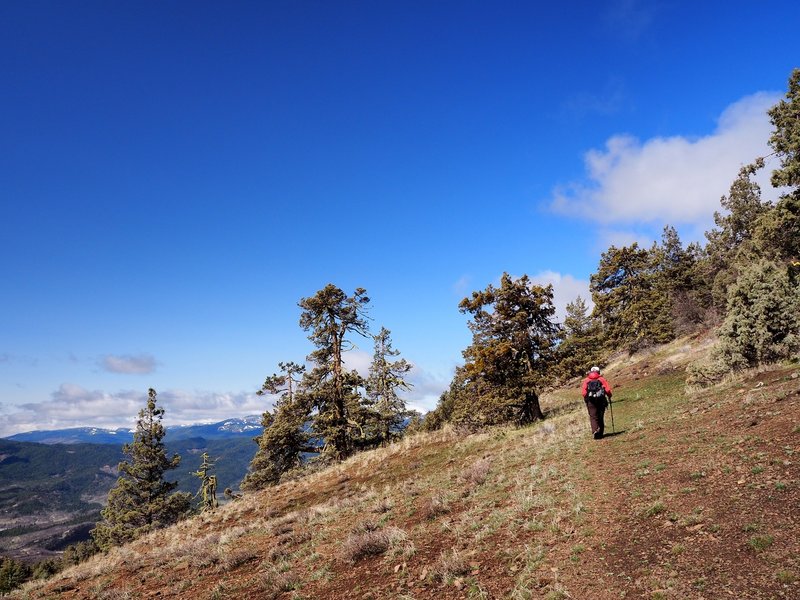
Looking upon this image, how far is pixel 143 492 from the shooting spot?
4012cm

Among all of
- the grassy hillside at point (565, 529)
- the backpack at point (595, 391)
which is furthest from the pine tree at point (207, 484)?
the backpack at point (595, 391)

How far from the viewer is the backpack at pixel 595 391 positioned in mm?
14242

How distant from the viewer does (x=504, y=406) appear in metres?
24.1

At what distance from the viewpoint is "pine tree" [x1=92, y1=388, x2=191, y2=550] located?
3956 cm

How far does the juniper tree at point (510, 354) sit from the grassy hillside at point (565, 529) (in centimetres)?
536

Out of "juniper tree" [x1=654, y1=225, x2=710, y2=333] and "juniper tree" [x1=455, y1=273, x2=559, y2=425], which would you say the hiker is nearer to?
"juniper tree" [x1=455, y1=273, x2=559, y2=425]

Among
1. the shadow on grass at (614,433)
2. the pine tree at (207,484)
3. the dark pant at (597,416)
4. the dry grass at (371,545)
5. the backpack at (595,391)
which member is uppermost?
the backpack at (595,391)

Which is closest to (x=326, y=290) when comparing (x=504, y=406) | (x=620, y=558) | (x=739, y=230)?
(x=504, y=406)

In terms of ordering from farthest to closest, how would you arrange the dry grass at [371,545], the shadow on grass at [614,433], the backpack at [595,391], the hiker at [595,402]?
the shadow on grass at [614,433] → the hiker at [595,402] → the backpack at [595,391] → the dry grass at [371,545]

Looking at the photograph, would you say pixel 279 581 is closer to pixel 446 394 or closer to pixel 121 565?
Result: pixel 121 565

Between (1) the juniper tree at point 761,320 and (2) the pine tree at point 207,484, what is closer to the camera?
(1) the juniper tree at point 761,320

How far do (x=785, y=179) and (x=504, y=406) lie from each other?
1821 centimetres

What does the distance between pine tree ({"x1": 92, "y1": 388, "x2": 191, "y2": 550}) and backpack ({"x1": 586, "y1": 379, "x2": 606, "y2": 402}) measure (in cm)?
3889

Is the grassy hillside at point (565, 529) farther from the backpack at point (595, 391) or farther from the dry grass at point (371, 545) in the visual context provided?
the backpack at point (595, 391)
